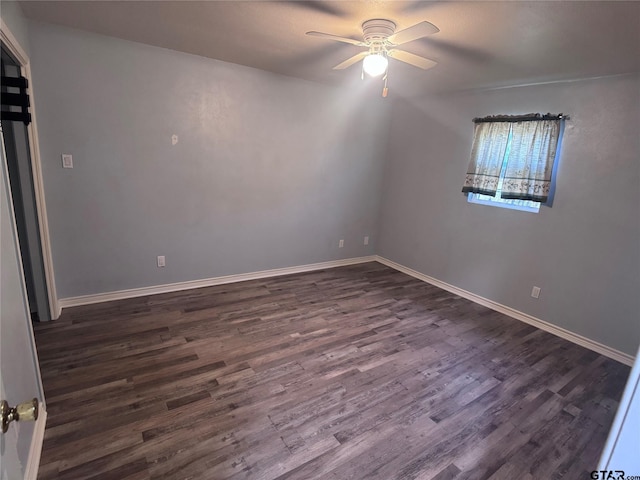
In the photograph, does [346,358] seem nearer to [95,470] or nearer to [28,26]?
[95,470]

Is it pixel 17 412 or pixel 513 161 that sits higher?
pixel 513 161

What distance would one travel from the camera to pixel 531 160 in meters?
3.13

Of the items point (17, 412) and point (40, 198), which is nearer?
point (17, 412)

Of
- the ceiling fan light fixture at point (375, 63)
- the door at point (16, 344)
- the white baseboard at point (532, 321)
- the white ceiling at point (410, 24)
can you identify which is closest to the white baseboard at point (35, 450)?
the door at point (16, 344)

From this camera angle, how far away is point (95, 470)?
1.49 m

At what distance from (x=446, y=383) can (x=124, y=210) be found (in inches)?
126

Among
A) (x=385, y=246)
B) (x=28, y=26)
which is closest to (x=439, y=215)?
(x=385, y=246)

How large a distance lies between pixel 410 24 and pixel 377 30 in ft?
0.72

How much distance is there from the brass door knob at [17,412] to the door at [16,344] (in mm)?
420

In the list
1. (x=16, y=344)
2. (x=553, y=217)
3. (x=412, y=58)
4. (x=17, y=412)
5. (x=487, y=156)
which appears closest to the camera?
(x=17, y=412)

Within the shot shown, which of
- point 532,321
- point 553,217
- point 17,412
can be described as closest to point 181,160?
point 17,412

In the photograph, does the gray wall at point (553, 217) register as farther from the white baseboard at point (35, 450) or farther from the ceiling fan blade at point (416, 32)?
the white baseboard at point (35, 450)

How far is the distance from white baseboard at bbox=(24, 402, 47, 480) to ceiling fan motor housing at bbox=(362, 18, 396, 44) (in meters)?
2.81

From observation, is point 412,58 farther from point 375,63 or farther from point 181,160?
point 181,160
